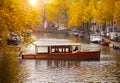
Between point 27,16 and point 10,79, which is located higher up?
point 27,16

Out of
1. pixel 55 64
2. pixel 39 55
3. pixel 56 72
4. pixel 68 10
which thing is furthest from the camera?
pixel 68 10

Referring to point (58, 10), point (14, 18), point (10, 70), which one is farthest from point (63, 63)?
point (58, 10)

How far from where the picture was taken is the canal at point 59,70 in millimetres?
47719

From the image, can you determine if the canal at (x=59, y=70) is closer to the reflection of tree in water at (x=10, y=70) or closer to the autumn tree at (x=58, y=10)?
the reflection of tree in water at (x=10, y=70)

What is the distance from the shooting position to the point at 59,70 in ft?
182

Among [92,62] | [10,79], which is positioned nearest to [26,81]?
[10,79]

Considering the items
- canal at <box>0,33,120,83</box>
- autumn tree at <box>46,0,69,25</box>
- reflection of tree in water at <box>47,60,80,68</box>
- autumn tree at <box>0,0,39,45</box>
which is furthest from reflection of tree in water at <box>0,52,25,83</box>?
autumn tree at <box>46,0,69,25</box>

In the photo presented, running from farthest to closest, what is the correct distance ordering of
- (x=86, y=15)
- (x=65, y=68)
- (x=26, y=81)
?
(x=86, y=15) → (x=65, y=68) → (x=26, y=81)

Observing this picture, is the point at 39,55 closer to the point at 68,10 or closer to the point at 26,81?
the point at 26,81

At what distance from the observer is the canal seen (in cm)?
4772

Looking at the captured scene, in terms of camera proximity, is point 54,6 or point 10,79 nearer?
point 10,79

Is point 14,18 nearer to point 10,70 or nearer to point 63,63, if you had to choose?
point 10,70

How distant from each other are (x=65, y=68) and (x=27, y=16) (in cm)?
1204

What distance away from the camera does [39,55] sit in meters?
68.9
